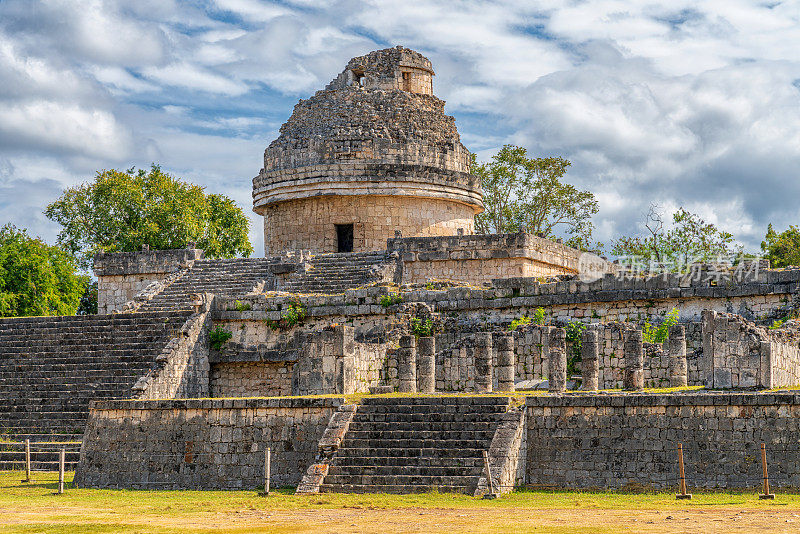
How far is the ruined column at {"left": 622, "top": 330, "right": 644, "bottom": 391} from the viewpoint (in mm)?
20234

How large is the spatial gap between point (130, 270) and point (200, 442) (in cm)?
1327

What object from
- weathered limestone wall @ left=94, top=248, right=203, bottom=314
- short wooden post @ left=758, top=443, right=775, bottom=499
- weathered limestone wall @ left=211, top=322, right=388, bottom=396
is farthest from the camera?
weathered limestone wall @ left=94, top=248, right=203, bottom=314

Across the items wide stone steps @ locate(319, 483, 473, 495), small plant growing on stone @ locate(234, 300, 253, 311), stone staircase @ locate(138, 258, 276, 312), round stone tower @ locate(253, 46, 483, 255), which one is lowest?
wide stone steps @ locate(319, 483, 473, 495)

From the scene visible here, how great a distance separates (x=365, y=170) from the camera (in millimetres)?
31531

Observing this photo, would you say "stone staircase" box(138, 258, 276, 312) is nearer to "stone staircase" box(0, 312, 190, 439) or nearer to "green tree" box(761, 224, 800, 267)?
"stone staircase" box(0, 312, 190, 439)

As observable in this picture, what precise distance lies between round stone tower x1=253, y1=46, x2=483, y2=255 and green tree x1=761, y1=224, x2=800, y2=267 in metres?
14.3

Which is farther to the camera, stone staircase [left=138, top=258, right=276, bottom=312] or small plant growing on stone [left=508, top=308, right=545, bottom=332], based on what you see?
stone staircase [left=138, top=258, right=276, bottom=312]

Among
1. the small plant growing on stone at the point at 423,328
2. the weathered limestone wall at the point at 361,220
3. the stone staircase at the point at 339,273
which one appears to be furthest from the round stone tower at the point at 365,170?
the small plant growing on stone at the point at 423,328

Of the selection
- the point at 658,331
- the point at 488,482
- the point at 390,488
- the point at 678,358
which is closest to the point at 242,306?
the point at 658,331

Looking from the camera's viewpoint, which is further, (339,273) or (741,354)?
(339,273)

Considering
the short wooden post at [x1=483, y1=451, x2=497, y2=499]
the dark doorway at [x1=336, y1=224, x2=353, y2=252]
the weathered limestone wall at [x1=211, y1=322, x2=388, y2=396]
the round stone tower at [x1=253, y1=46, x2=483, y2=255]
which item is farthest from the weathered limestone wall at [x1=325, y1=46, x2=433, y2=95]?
the short wooden post at [x1=483, y1=451, x2=497, y2=499]

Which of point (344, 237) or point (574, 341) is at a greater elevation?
point (344, 237)

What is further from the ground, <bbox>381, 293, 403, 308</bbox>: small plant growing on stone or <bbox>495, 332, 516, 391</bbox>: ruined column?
<bbox>381, 293, 403, 308</bbox>: small plant growing on stone

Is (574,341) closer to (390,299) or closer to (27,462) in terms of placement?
(390,299)
